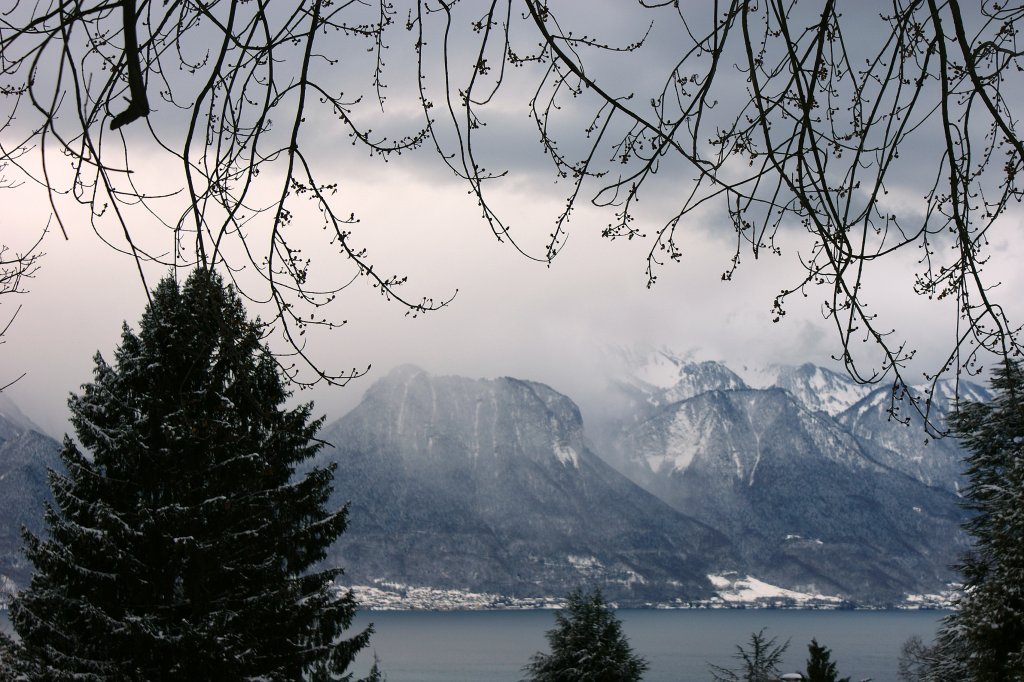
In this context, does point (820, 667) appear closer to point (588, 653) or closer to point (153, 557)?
point (588, 653)

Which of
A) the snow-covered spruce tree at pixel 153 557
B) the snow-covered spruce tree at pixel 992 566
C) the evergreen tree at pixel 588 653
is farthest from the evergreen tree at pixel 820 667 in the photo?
the snow-covered spruce tree at pixel 153 557

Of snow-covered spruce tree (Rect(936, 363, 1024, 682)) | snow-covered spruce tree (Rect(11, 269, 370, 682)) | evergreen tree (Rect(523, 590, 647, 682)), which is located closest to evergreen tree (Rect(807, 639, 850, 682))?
evergreen tree (Rect(523, 590, 647, 682))

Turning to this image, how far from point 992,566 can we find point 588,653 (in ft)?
35.7

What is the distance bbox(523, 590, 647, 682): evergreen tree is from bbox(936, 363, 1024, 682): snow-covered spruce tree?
8.63 metres

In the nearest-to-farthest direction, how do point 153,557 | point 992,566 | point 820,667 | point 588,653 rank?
point 153,557, point 992,566, point 588,653, point 820,667

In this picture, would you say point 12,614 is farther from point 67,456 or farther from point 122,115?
point 122,115

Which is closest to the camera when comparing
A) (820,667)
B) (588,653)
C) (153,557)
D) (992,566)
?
(153,557)

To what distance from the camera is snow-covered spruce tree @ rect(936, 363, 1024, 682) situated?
59.2 ft

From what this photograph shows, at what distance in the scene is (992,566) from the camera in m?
21.7

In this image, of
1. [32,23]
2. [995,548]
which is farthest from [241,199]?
[995,548]

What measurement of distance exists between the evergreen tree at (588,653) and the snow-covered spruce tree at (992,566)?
8628 millimetres

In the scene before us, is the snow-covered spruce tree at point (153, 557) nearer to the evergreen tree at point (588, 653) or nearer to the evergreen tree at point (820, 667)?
the evergreen tree at point (588, 653)

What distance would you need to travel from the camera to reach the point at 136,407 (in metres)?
14.3

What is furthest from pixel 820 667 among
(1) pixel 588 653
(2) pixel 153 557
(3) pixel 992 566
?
(2) pixel 153 557
